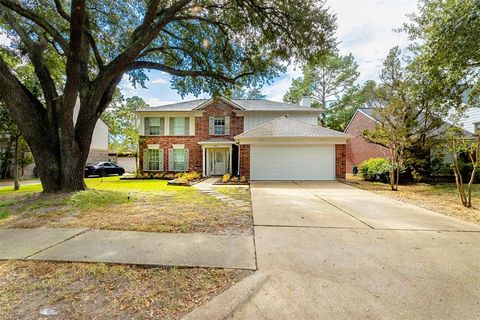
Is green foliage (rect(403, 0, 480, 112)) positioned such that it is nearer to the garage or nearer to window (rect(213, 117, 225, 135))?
the garage

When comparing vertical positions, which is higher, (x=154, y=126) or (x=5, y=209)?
(x=154, y=126)

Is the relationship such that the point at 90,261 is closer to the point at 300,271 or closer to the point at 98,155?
→ the point at 300,271

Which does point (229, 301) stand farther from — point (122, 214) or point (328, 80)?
point (328, 80)

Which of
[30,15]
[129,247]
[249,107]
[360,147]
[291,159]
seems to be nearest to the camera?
[129,247]

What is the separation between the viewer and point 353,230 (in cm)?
451

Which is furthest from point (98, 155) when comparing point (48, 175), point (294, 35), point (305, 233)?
point (305, 233)

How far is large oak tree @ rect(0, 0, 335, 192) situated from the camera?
7208 mm

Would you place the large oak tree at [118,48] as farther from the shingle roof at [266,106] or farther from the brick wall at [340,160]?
the shingle roof at [266,106]

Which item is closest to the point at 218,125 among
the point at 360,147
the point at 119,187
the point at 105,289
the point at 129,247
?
the point at 119,187

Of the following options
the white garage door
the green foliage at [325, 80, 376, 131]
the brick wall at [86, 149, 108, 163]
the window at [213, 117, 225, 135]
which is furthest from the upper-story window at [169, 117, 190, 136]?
the green foliage at [325, 80, 376, 131]

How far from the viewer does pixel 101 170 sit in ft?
66.8

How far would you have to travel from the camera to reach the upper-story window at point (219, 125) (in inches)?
732

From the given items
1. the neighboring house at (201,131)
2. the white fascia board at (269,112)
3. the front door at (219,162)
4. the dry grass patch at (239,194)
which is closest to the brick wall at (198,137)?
the neighboring house at (201,131)

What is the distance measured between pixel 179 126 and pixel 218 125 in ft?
10.5
